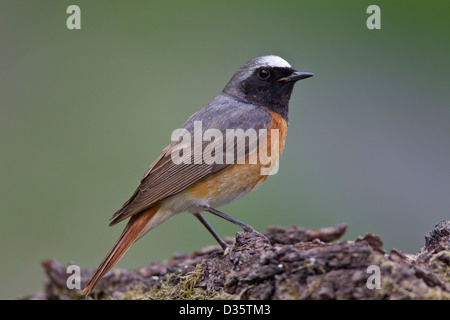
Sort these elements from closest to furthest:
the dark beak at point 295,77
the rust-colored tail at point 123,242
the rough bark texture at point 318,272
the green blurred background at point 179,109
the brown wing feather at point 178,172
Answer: the rough bark texture at point 318,272 < the rust-colored tail at point 123,242 < the brown wing feather at point 178,172 < the dark beak at point 295,77 < the green blurred background at point 179,109

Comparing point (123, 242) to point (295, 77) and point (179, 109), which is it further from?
point (179, 109)

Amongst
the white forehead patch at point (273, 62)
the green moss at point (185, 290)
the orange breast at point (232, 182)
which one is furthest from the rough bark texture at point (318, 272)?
the white forehead patch at point (273, 62)

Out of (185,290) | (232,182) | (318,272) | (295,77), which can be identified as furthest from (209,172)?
(318,272)

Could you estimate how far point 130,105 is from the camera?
936 cm

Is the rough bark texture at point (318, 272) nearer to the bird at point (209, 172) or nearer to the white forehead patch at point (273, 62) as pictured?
the bird at point (209, 172)

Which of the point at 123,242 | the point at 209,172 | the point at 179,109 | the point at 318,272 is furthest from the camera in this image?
the point at 179,109

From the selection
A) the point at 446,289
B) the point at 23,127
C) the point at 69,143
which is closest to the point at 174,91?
the point at 69,143

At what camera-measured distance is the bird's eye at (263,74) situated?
530 centimetres

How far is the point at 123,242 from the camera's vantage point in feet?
14.9

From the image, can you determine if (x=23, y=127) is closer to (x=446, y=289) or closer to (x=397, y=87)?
(x=397, y=87)

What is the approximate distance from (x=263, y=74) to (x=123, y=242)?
2280mm

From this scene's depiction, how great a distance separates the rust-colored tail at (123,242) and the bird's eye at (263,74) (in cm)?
177
